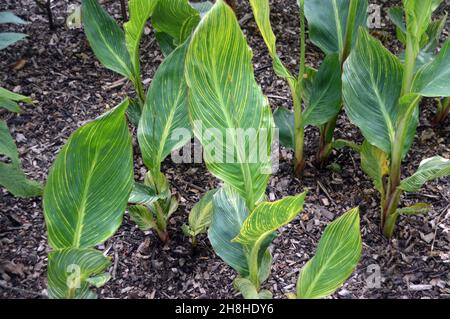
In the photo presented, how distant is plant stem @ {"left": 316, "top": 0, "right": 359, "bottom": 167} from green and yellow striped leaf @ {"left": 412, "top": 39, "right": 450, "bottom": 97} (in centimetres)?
25

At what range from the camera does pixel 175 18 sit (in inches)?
56.9

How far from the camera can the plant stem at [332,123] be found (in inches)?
53.6

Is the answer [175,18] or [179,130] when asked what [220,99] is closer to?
[179,130]

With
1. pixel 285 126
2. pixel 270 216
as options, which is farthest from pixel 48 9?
pixel 270 216


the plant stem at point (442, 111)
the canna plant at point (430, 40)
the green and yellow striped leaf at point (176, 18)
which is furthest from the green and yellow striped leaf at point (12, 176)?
the plant stem at point (442, 111)

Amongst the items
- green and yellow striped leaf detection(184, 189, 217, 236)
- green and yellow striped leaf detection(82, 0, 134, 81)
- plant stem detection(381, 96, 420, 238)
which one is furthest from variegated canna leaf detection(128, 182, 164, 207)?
plant stem detection(381, 96, 420, 238)

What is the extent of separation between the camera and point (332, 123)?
1459 mm

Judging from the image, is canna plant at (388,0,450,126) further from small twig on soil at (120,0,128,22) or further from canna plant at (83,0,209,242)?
small twig on soil at (120,0,128,22)

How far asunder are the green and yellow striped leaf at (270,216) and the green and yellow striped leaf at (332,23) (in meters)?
0.59

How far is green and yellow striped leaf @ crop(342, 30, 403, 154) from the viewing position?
129 centimetres

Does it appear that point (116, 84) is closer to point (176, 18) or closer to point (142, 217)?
point (176, 18)

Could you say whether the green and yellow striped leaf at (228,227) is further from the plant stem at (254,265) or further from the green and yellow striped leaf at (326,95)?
the green and yellow striped leaf at (326,95)

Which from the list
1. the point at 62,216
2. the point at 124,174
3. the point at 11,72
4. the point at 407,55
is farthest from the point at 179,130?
the point at 11,72

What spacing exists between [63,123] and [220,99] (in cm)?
75
